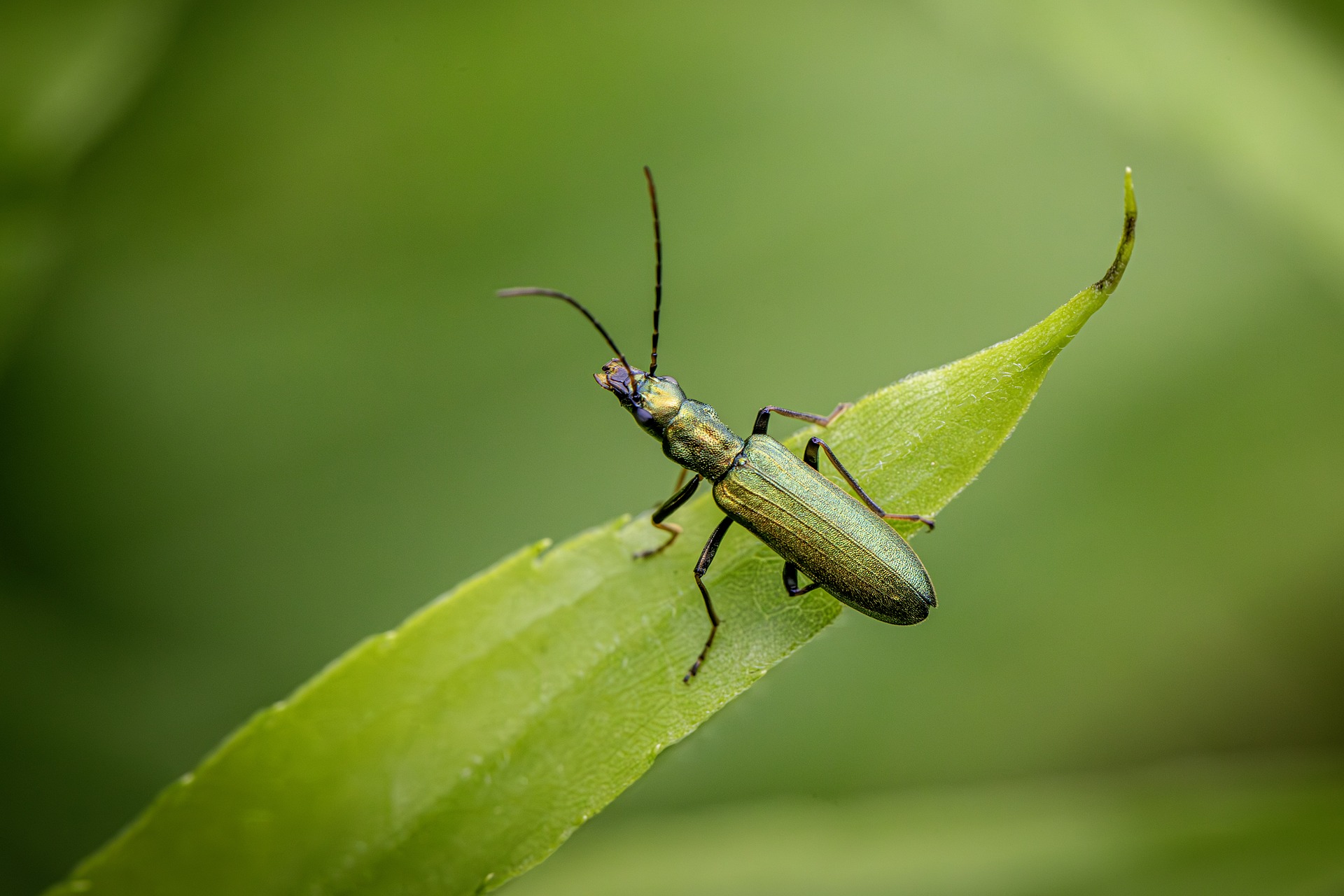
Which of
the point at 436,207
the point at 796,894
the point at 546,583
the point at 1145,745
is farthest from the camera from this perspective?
the point at 1145,745

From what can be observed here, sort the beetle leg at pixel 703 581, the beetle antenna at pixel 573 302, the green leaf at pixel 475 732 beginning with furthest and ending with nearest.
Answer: the beetle antenna at pixel 573 302 → the beetle leg at pixel 703 581 → the green leaf at pixel 475 732

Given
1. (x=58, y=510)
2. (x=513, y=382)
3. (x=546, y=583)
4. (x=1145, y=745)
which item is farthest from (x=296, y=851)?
(x=1145, y=745)

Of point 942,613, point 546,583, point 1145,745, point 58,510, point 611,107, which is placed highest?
point 611,107

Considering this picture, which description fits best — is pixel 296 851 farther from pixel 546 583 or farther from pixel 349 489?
pixel 349 489

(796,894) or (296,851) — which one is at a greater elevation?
(296,851)

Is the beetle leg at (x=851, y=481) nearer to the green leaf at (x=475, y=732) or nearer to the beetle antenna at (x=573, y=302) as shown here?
the green leaf at (x=475, y=732)

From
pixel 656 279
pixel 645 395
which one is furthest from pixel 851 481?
pixel 656 279

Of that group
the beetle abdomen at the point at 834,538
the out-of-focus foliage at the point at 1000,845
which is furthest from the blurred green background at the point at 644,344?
the beetle abdomen at the point at 834,538
